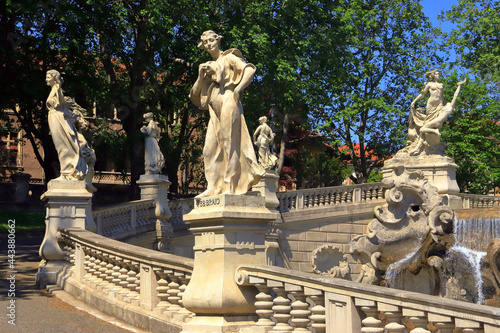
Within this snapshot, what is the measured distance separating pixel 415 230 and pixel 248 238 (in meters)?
14.6

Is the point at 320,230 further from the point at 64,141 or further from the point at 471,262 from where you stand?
the point at 64,141

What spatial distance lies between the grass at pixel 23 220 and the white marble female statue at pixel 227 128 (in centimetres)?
1683

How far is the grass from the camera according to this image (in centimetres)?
2455

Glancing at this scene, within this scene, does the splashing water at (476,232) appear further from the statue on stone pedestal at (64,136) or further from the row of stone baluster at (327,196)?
the statue on stone pedestal at (64,136)

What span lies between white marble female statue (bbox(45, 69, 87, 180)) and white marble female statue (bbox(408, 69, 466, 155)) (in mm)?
14160

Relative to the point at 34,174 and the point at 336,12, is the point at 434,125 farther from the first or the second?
the point at 34,174

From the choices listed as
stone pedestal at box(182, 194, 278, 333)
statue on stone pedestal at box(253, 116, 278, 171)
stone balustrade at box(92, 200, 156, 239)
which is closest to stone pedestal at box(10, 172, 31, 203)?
statue on stone pedestal at box(253, 116, 278, 171)

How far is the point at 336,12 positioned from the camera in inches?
1535

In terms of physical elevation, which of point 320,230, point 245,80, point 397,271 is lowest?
point 397,271

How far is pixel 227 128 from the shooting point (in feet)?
26.0

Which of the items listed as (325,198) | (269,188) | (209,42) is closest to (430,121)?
(325,198)

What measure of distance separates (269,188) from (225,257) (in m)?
16.6

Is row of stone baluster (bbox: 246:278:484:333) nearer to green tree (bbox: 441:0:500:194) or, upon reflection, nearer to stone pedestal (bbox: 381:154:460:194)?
stone pedestal (bbox: 381:154:460:194)

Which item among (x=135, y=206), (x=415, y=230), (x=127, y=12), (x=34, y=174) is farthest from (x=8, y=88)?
(x=34, y=174)
